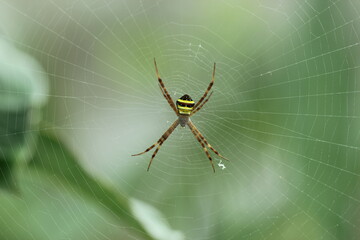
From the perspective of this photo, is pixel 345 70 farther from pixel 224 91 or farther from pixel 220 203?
pixel 220 203

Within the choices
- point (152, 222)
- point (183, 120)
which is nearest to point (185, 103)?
point (183, 120)

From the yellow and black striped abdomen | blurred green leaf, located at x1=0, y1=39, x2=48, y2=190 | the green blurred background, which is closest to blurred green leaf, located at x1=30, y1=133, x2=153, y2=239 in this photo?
blurred green leaf, located at x1=0, y1=39, x2=48, y2=190

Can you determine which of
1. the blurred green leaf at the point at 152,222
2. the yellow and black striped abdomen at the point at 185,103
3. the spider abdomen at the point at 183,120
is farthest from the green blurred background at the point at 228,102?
the spider abdomen at the point at 183,120

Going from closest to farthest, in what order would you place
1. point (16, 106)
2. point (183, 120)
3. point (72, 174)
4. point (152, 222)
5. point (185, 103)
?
1. point (16, 106)
2. point (72, 174)
3. point (152, 222)
4. point (185, 103)
5. point (183, 120)

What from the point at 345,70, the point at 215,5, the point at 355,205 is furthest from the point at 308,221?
the point at 215,5

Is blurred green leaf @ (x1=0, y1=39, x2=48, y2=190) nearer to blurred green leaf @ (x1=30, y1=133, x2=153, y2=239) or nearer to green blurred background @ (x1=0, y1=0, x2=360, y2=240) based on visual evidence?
blurred green leaf @ (x1=30, y1=133, x2=153, y2=239)

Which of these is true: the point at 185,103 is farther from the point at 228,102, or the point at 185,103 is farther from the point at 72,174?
the point at 72,174

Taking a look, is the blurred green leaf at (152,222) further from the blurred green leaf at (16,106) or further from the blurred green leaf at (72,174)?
the blurred green leaf at (16,106)
